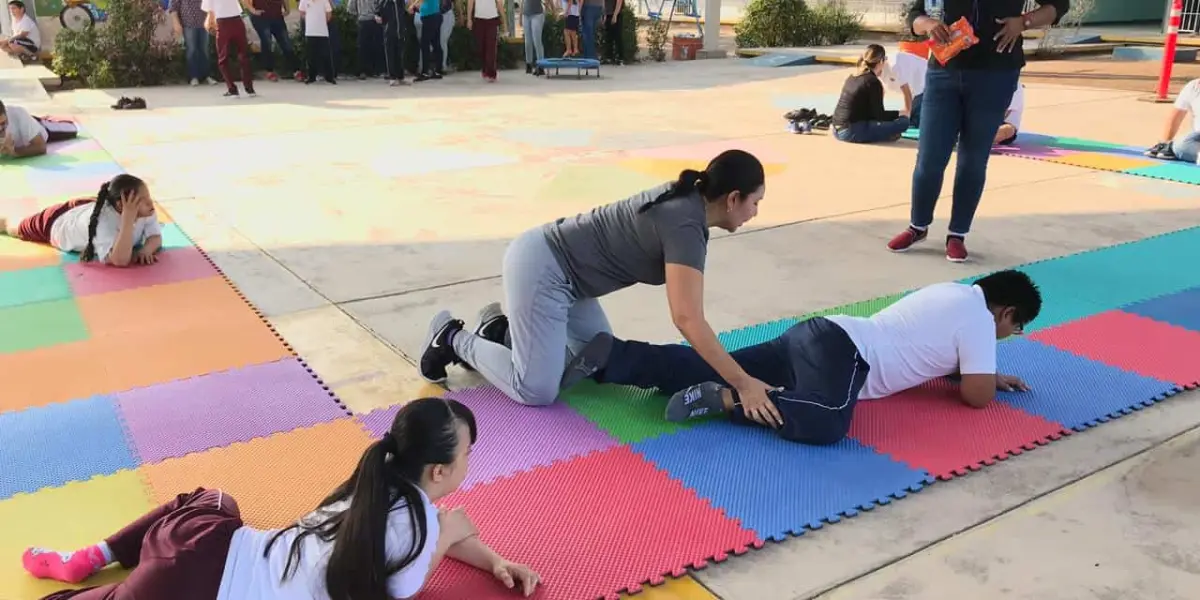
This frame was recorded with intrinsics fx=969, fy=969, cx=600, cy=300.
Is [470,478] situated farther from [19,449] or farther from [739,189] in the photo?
[19,449]

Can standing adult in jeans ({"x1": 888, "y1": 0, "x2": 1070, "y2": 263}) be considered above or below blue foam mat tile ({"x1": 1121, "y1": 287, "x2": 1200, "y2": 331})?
above

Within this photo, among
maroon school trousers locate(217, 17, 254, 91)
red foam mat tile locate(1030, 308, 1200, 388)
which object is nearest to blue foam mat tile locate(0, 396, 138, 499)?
red foam mat tile locate(1030, 308, 1200, 388)

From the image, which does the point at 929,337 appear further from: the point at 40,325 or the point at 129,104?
the point at 129,104

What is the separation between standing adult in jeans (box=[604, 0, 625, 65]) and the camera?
17.7 meters

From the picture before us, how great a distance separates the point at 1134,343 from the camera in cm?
444

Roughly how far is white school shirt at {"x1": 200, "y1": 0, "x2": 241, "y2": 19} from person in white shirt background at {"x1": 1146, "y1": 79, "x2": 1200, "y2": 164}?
11.0 metres

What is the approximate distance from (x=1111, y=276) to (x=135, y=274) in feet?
17.9

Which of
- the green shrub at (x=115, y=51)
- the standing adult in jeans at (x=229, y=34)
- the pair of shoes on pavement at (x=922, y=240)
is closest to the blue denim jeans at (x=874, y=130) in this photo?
the pair of shoes on pavement at (x=922, y=240)

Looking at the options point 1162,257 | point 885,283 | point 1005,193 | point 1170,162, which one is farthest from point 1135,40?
point 885,283

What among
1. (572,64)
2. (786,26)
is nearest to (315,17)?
(572,64)

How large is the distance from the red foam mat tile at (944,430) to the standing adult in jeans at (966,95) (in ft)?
6.82

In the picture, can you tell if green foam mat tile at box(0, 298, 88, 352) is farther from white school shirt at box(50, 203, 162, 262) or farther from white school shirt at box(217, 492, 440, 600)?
white school shirt at box(217, 492, 440, 600)

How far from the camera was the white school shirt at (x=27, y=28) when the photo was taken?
1499 cm

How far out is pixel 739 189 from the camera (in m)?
3.33
